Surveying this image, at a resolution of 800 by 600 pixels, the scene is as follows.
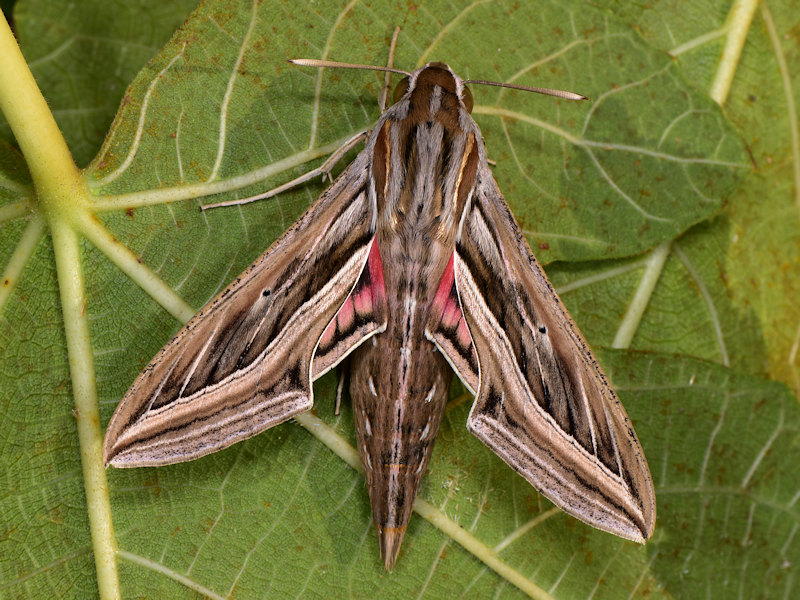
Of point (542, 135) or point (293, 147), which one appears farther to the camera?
point (542, 135)

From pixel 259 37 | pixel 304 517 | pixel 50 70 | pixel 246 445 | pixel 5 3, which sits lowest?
pixel 304 517

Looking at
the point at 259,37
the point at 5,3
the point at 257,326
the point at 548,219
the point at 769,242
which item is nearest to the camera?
the point at 257,326

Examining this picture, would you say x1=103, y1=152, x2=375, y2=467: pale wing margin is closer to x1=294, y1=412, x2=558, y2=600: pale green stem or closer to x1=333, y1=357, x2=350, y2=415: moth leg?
x1=333, y1=357, x2=350, y2=415: moth leg

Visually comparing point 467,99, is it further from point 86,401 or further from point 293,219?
point 86,401

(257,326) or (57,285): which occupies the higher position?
(57,285)

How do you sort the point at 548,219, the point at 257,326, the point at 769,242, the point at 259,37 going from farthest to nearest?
the point at 769,242, the point at 548,219, the point at 259,37, the point at 257,326

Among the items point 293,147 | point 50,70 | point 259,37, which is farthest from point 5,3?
point 293,147

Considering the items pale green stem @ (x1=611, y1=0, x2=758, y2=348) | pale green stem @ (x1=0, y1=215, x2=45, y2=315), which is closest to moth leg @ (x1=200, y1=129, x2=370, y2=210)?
pale green stem @ (x1=0, y1=215, x2=45, y2=315)

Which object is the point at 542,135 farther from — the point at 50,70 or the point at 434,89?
the point at 50,70
